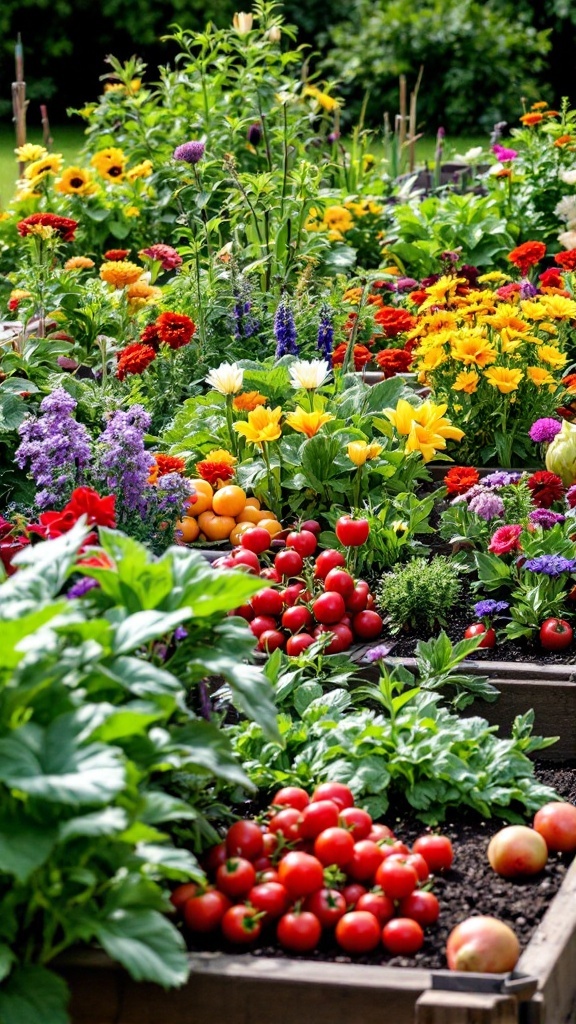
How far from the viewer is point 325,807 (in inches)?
110

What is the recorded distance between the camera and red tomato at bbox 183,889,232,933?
2.62 m

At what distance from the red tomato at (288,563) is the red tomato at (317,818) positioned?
123cm

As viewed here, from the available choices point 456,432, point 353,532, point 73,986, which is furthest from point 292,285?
point 73,986

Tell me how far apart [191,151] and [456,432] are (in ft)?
5.18

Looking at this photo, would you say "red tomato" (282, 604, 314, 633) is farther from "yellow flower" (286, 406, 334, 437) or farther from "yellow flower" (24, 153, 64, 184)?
"yellow flower" (24, 153, 64, 184)

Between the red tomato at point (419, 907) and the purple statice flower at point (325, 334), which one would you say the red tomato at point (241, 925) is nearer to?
the red tomato at point (419, 907)

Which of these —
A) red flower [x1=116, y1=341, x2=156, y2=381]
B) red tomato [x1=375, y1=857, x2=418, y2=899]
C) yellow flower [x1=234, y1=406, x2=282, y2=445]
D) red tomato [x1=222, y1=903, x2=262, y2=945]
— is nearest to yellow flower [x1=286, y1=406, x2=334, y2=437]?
yellow flower [x1=234, y1=406, x2=282, y2=445]

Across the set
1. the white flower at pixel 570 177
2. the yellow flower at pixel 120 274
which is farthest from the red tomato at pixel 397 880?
the white flower at pixel 570 177

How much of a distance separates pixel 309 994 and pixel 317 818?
414 mm

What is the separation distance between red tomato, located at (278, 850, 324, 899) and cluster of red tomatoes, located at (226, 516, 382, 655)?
1092mm

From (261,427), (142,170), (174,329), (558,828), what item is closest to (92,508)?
(558,828)

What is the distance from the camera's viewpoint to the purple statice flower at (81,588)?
2689mm

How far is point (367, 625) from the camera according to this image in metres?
3.88

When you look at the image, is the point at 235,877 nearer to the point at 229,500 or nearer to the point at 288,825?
the point at 288,825
